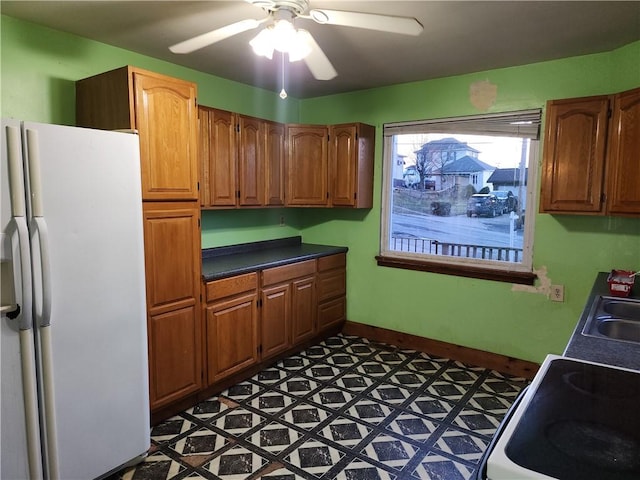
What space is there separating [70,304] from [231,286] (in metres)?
1.21

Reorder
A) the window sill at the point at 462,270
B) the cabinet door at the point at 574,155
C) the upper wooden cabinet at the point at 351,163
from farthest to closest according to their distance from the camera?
the upper wooden cabinet at the point at 351,163 < the window sill at the point at 462,270 < the cabinet door at the point at 574,155

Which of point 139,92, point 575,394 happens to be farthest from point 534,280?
point 139,92

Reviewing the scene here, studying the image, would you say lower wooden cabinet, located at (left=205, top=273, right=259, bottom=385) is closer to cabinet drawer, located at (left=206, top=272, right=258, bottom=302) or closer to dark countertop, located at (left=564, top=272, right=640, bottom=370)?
cabinet drawer, located at (left=206, top=272, right=258, bottom=302)

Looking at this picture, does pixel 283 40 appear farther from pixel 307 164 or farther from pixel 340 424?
pixel 340 424

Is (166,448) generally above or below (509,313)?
below

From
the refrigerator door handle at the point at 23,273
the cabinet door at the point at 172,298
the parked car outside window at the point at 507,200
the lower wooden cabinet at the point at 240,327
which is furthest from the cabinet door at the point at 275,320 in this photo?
the parked car outside window at the point at 507,200

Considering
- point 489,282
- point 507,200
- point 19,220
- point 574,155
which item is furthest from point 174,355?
point 574,155

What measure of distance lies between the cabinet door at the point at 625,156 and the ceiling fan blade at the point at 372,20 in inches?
56.6

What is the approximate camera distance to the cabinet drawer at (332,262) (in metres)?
3.75

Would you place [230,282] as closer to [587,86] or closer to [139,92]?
[139,92]

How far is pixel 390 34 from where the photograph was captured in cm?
241

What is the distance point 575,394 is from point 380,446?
54.7 inches

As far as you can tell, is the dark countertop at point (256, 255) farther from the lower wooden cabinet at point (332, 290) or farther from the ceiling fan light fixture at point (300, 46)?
the ceiling fan light fixture at point (300, 46)

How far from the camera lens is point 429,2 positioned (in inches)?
78.7
